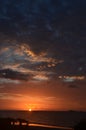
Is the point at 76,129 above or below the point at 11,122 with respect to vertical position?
below

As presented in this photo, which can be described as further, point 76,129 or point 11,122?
point 11,122

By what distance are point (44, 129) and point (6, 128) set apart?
1101cm

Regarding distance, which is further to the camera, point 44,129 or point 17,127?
point 44,129

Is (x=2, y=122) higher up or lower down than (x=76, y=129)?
higher up


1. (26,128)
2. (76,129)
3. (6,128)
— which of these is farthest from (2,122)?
(76,129)

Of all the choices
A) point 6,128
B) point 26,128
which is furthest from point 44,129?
point 6,128

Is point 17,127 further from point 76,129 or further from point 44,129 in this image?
point 76,129

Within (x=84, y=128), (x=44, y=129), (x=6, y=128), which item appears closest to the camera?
(x=84, y=128)

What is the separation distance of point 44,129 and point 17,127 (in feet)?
27.7

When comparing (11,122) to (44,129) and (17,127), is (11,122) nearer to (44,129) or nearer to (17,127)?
(17,127)

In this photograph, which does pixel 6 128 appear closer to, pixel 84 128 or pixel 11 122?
pixel 11 122

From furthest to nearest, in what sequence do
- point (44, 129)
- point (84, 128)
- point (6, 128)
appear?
point (44, 129)
point (6, 128)
point (84, 128)

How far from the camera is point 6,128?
160ft

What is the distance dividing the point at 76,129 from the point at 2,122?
48.8 ft
